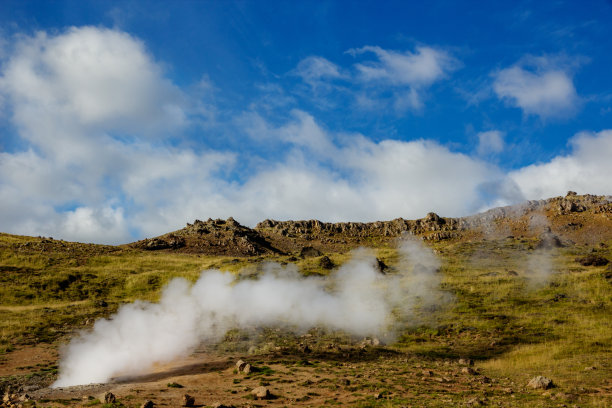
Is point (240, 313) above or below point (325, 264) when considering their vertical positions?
below

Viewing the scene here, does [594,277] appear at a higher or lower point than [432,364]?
higher

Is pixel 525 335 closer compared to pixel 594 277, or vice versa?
pixel 525 335

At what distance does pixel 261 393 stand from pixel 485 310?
687 inches

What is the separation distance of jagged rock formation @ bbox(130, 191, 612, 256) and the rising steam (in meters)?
47.1

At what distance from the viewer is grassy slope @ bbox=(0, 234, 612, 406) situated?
16.9 m

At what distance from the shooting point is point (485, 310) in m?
25.0

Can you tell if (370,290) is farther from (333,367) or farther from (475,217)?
(475,217)

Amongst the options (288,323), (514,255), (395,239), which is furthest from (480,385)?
(395,239)

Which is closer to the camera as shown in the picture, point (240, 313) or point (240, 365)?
point (240, 365)

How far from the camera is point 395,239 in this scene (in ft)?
319

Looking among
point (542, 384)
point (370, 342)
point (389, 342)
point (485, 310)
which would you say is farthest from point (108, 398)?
point (485, 310)

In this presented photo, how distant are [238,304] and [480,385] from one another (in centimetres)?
1819

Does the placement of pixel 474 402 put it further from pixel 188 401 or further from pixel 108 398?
pixel 108 398

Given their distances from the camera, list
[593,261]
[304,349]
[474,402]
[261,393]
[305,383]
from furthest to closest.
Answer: [593,261]
[304,349]
[305,383]
[261,393]
[474,402]
